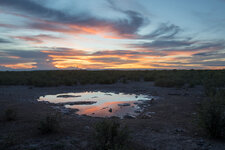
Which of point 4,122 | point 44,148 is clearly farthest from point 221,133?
point 4,122

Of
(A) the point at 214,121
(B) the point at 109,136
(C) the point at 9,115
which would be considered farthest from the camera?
(C) the point at 9,115

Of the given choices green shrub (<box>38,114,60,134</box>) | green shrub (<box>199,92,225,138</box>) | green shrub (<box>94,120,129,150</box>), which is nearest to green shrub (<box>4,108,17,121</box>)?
green shrub (<box>38,114,60,134</box>)

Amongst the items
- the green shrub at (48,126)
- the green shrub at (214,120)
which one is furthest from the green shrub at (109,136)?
the green shrub at (214,120)

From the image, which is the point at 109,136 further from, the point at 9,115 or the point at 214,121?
the point at 9,115

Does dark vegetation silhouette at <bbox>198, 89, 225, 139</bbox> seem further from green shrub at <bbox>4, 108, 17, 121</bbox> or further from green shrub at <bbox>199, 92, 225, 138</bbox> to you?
green shrub at <bbox>4, 108, 17, 121</bbox>

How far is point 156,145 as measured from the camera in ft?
15.7

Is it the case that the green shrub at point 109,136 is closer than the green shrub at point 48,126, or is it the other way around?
the green shrub at point 109,136

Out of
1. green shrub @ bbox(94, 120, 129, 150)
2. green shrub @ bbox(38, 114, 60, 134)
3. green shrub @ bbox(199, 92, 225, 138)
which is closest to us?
green shrub @ bbox(94, 120, 129, 150)

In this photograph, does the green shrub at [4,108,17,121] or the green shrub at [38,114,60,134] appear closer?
the green shrub at [38,114,60,134]

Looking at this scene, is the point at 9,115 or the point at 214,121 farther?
the point at 9,115

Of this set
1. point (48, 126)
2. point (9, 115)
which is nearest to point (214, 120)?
point (48, 126)

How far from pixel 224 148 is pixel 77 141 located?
3885 mm

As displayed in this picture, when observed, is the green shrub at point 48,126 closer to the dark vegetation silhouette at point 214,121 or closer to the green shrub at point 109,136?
the green shrub at point 109,136

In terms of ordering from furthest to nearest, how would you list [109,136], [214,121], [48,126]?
[48,126], [214,121], [109,136]
